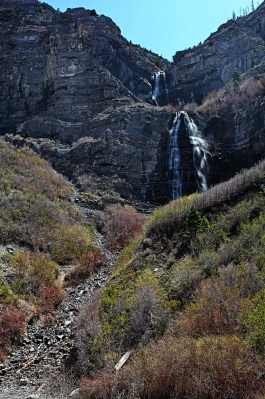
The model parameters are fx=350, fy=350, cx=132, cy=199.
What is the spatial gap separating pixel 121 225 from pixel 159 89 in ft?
113

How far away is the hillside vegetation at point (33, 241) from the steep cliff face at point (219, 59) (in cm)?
3042

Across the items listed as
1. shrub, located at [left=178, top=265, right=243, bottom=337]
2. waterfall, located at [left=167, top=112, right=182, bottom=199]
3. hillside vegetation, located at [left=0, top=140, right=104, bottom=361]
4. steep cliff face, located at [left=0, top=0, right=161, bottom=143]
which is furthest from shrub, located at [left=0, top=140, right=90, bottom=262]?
steep cliff face, located at [left=0, top=0, right=161, bottom=143]

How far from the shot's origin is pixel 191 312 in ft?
23.9

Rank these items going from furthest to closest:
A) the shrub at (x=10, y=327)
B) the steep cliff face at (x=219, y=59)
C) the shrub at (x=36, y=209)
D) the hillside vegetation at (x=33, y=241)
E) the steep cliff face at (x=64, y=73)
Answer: the steep cliff face at (x=219, y=59), the steep cliff face at (x=64, y=73), the shrub at (x=36, y=209), the hillside vegetation at (x=33, y=241), the shrub at (x=10, y=327)

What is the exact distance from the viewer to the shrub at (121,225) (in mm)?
20141

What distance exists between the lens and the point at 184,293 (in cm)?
879

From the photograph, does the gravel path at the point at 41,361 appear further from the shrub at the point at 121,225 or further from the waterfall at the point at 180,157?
the waterfall at the point at 180,157

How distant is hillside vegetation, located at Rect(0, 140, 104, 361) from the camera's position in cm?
1125

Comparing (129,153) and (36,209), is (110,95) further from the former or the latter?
(36,209)

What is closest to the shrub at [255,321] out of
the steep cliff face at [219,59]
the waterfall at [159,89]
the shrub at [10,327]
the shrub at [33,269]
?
the shrub at [10,327]

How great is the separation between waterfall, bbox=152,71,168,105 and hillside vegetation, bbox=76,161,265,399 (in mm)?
37192

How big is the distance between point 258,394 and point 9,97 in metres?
45.5

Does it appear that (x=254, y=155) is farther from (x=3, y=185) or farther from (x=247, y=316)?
(x=247, y=316)

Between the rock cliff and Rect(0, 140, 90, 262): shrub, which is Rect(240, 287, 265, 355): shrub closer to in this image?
Rect(0, 140, 90, 262): shrub
